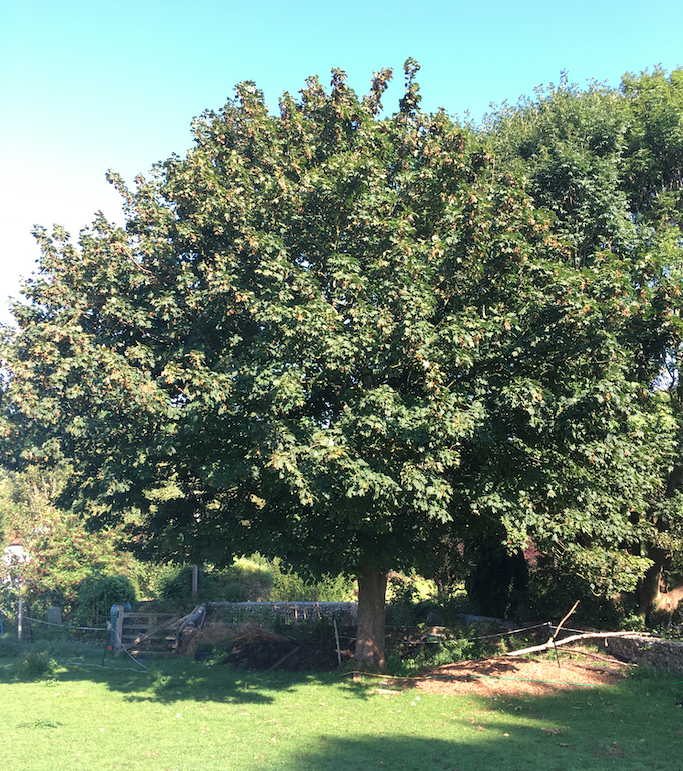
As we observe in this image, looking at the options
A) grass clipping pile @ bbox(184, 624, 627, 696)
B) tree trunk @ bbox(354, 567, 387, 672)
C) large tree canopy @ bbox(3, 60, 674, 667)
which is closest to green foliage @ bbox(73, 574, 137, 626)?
grass clipping pile @ bbox(184, 624, 627, 696)

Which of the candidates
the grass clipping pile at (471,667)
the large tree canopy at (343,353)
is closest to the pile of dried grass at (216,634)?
the grass clipping pile at (471,667)

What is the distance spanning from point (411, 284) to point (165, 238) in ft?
23.2

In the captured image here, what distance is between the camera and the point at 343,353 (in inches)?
488

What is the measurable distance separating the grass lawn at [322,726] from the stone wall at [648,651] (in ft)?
1.78

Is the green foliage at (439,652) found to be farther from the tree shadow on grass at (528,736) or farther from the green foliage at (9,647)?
the green foliage at (9,647)

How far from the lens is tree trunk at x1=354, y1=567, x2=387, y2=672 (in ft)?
55.5

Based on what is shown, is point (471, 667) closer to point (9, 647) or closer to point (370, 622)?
point (370, 622)

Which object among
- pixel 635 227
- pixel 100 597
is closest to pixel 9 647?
pixel 100 597

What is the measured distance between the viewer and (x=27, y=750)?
34.2 feet

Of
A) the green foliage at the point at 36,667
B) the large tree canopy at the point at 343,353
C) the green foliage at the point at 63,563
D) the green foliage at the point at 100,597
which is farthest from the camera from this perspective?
the green foliage at the point at 63,563

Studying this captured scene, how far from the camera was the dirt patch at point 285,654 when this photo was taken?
1902cm

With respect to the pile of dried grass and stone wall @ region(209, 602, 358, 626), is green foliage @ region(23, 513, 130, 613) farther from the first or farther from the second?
the pile of dried grass

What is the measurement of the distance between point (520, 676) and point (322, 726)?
6.81 metres

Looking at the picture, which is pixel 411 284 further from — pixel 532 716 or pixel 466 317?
pixel 532 716
